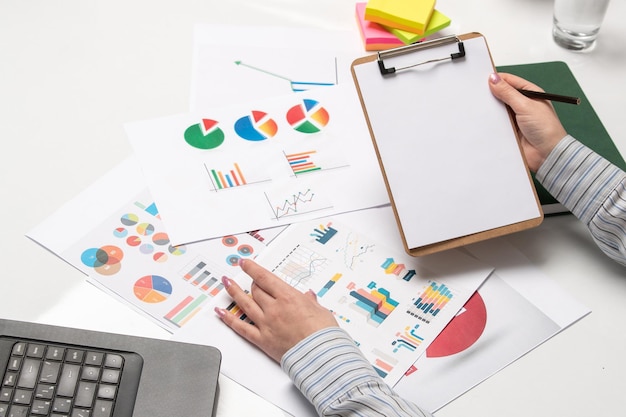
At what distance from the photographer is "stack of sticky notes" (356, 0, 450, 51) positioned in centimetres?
101

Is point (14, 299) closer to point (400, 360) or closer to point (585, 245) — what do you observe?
point (400, 360)

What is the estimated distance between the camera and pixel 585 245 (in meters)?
0.83

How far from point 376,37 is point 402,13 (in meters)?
0.05

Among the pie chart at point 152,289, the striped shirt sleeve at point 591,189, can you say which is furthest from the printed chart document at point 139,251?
the striped shirt sleeve at point 591,189

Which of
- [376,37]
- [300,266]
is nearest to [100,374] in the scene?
[300,266]

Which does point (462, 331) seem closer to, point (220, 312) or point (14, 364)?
point (220, 312)

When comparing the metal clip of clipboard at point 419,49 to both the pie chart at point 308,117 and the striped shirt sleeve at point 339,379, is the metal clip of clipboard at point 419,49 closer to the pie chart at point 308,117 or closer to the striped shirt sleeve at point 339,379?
the pie chart at point 308,117

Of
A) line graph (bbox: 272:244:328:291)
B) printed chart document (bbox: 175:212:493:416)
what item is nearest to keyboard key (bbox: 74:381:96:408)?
printed chart document (bbox: 175:212:493:416)

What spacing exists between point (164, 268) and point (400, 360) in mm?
254

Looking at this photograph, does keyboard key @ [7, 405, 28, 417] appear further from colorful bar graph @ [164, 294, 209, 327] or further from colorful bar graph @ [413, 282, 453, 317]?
colorful bar graph @ [413, 282, 453, 317]

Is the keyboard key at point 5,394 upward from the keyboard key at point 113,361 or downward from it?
upward

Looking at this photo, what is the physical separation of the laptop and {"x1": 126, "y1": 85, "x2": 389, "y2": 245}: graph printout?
0.16 metres

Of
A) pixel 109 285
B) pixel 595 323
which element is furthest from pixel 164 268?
pixel 595 323

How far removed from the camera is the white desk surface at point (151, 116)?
71 cm
